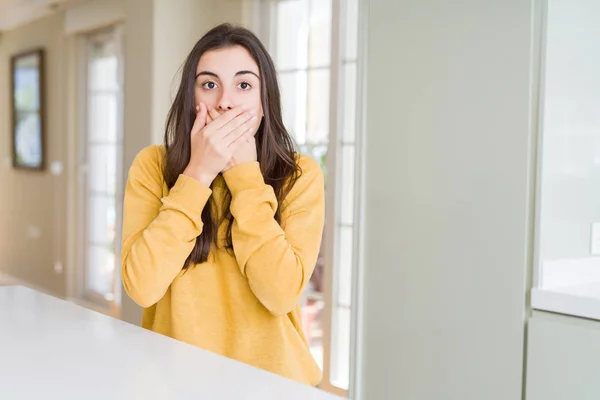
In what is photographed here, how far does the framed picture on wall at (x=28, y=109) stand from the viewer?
5.56m

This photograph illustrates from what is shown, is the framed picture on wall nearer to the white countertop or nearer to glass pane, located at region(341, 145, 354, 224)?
glass pane, located at region(341, 145, 354, 224)

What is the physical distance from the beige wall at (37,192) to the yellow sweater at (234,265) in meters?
4.32

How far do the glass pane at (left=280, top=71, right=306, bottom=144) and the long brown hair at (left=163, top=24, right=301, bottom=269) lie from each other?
74.7 inches

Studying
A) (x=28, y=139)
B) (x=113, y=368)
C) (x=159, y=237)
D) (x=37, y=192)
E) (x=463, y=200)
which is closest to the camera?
(x=113, y=368)

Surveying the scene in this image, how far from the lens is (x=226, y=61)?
1.24 metres

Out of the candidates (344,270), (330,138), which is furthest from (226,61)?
(344,270)

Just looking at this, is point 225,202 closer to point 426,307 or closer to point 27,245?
point 426,307

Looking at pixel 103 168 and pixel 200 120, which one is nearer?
pixel 200 120

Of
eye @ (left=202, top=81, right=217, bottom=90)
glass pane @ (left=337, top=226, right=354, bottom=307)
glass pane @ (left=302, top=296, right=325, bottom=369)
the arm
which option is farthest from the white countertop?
glass pane @ (left=302, top=296, right=325, bottom=369)

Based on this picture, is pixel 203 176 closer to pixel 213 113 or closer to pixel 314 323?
pixel 213 113

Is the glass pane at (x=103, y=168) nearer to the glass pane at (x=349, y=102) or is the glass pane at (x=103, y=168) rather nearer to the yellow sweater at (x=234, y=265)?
the glass pane at (x=349, y=102)

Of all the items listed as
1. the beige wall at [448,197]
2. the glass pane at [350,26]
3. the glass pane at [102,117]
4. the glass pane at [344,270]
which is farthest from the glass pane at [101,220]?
the beige wall at [448,197]

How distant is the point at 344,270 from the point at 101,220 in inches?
108

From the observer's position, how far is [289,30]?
334cm
